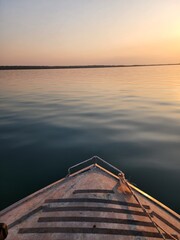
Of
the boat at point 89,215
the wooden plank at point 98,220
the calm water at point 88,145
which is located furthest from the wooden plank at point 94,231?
the calm water at point 88,145

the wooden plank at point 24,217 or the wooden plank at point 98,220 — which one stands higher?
the wooden plank at point 98,220

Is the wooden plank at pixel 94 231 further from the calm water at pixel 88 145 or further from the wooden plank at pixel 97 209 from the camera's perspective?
the calm water at pixel 88 145

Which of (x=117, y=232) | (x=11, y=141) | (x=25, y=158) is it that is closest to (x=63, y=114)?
(x=11, y=141)

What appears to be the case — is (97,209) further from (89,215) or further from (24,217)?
(24,217)

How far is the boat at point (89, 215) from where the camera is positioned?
509 cm

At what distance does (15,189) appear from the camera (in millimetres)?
8750

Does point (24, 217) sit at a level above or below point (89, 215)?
below

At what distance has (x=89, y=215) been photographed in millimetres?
5547

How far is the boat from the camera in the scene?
509cm

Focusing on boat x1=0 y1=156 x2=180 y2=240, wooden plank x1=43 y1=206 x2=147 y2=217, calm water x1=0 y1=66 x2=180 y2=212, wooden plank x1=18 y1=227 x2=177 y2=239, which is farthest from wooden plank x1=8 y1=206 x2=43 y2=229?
calm water x1=0 y1=66 x2=180 y2=212

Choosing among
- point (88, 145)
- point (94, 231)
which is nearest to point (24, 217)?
point (94, 231)

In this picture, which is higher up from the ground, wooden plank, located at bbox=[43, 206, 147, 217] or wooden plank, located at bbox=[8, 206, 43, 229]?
wooden plank, located at bbox=[43, 206, 147, 217]

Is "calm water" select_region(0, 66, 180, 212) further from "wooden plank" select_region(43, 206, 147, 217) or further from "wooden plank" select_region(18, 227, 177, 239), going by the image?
"wooden plank" select_region(18, 227, 177, 239)

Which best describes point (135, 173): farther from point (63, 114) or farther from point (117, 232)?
point (63, 114)
